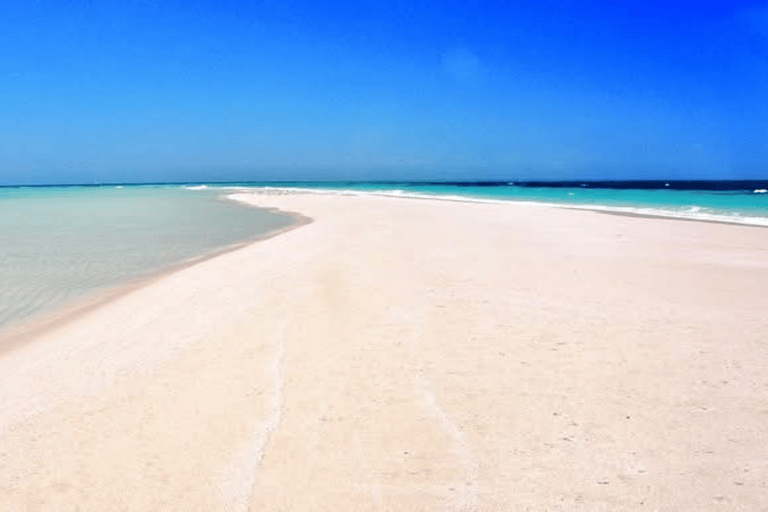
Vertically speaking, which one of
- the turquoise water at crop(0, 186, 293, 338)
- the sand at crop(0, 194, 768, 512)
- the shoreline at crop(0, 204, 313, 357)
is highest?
the sand at crop(0, 194, 768, 512)

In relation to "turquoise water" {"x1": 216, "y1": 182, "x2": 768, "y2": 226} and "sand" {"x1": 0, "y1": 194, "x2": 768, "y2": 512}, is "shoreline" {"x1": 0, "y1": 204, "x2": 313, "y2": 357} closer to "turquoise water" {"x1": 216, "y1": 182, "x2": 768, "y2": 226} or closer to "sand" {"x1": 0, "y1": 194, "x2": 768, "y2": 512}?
"sand" {"x1": 0, "y1": 194, "x2": 768, "y2": 512}

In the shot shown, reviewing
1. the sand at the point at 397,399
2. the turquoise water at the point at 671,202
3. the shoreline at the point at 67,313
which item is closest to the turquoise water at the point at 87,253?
the shoreline at the point at 67,313

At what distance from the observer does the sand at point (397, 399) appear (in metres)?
3.00

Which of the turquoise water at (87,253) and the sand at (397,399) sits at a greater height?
the sand at (397,399)

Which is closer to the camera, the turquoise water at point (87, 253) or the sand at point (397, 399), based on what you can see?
the sand at point (397, 399)

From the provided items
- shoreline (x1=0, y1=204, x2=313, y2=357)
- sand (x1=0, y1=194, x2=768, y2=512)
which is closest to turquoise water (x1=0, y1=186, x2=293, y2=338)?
shoreline (x1=0, y1=204, x2=313, y2=357)

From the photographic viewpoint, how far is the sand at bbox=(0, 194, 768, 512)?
3.00m

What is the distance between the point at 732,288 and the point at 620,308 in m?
2.41

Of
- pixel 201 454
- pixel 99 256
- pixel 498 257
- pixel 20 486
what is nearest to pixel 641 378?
pixel 201 454

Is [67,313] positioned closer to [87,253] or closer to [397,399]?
[397,399]

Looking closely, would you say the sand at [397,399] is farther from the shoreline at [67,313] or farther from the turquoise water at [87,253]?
the turquoise water at [87,253]

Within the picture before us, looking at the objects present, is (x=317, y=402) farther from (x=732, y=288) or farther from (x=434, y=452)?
(x=732, y=288)

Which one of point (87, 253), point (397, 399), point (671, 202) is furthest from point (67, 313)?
point (671, 202)

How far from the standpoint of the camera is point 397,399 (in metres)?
4.08
